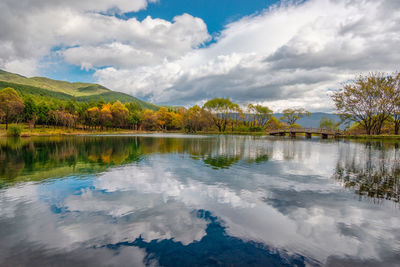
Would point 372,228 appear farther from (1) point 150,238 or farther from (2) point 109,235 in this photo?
(2) point 109,235

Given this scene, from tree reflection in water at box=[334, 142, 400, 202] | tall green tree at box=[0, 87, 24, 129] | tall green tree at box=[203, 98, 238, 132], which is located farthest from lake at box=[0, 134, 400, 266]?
tall green tree at box=[203, 98, 238, 132]

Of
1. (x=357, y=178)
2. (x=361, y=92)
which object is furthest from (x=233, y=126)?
(x=357, y=178)

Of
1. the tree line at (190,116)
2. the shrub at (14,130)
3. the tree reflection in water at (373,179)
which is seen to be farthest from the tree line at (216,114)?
the tree reflection in water at (373,179)

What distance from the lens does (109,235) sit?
8211 millimetres

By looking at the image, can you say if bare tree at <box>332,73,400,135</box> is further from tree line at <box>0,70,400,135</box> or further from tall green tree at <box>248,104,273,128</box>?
tall green tree at <box>248,104,273,128</box>

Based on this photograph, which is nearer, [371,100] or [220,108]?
[371,100]

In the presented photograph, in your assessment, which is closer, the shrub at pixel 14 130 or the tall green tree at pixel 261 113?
the shrub at pixel 14 130

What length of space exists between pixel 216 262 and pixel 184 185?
8746mm

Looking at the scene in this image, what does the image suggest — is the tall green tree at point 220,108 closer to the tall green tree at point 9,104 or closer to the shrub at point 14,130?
the shrub at point 14,130

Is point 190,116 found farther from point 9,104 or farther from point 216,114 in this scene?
point 9,104

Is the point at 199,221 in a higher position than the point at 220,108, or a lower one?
lower

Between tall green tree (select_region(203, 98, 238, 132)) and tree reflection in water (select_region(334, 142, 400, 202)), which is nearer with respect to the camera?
tree reflection in water (select_region(334, 142, 400, 202))

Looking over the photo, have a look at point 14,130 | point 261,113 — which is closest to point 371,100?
point 261,113

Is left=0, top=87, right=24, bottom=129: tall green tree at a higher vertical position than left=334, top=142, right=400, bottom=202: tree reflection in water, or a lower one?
higher
